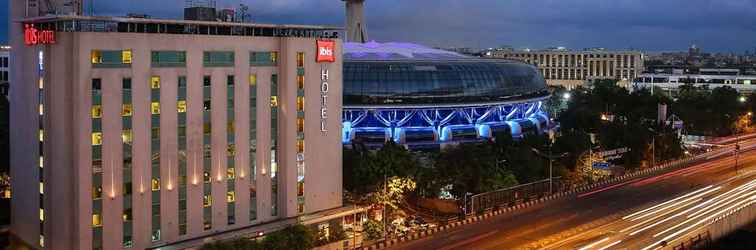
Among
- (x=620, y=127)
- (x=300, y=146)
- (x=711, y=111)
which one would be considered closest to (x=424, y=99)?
(x=620, y=127)

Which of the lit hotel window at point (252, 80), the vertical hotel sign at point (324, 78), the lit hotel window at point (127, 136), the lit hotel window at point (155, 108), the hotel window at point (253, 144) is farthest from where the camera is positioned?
the vertical hotel sign at point (324, 78)

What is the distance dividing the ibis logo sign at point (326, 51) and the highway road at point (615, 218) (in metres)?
15.3

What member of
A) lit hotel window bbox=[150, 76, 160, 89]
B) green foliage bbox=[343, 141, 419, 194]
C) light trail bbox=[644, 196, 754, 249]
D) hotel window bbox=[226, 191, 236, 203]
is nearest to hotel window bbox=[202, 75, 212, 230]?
hotel window bbox=[226, 191, 236, 203]

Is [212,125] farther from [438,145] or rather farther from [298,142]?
[438,145]

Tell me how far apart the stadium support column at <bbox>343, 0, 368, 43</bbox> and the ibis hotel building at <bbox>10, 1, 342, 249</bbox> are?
7282cm

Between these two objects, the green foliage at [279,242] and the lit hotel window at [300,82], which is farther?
the lit hotel window at [300,82]

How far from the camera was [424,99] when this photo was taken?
321 ft

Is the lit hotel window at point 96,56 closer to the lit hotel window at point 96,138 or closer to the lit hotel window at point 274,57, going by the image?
the lit hotel window at point 96,138

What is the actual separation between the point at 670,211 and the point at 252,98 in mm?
37370

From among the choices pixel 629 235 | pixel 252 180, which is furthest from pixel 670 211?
pixel 252 180

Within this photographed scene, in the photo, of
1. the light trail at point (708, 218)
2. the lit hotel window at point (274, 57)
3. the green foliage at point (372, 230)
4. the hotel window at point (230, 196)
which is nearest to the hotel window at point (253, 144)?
the hotel window at point (230, 196)

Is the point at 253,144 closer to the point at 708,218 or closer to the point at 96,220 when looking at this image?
the point at 96,220

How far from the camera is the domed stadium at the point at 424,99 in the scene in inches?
3807

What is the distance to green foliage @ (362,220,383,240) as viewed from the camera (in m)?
58.6
